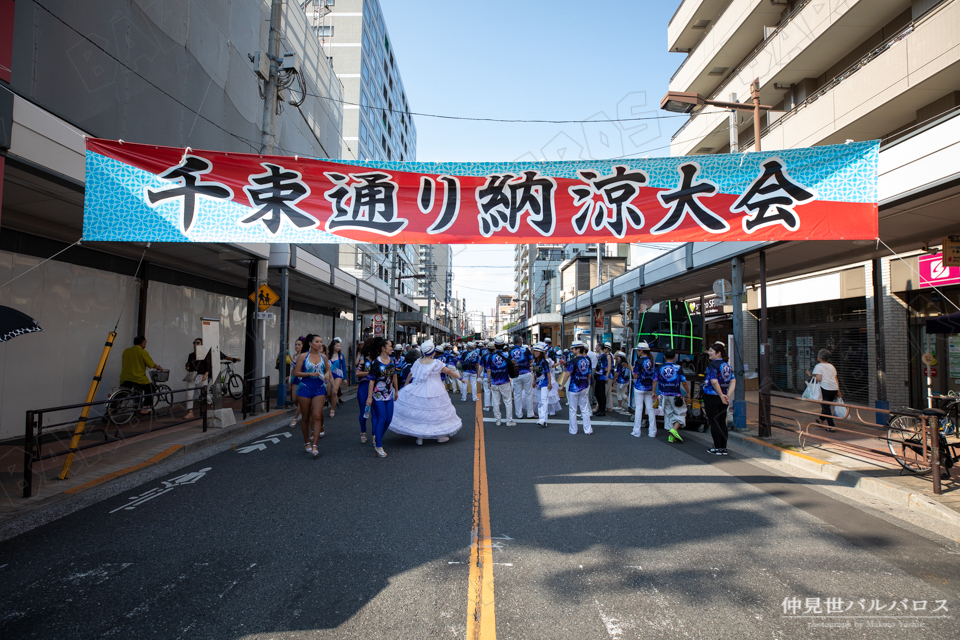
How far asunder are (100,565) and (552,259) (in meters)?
71.2

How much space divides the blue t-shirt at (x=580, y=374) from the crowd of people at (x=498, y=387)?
0.07ft

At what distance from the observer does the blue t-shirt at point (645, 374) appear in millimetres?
9641

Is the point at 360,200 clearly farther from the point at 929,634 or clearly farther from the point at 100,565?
the point at 929,634

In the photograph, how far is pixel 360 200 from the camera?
574cm

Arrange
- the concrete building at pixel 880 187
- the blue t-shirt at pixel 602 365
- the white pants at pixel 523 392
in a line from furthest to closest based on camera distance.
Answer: the blue t-shirt at pixel 602 365 → the white pants at pixel 523 392 → the concrete building at pixel 880 187

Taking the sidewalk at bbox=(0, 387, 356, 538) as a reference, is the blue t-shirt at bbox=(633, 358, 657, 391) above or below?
above

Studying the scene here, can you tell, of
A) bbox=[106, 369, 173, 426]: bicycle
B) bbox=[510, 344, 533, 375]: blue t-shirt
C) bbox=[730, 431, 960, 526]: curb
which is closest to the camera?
bbox=[730, 431, 960, 526]: curb

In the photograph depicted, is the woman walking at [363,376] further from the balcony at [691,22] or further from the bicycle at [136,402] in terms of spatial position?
the balcony at [691,22]

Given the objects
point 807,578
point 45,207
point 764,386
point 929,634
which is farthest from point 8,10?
point 764,386

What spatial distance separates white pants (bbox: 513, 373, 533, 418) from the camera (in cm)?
1204

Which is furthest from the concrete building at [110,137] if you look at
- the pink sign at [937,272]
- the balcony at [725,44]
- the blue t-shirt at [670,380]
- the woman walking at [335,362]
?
the balcony at [725,44]

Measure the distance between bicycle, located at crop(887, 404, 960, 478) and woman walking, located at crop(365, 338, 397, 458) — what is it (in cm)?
705

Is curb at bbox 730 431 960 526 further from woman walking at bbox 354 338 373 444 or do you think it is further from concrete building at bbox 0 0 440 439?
concrete building at bbox 0 0 440 439

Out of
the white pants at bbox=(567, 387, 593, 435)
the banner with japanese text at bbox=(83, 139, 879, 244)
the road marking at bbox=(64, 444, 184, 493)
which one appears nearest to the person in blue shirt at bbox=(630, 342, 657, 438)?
the white pants at bbox=(567, 387, 593, 435)
